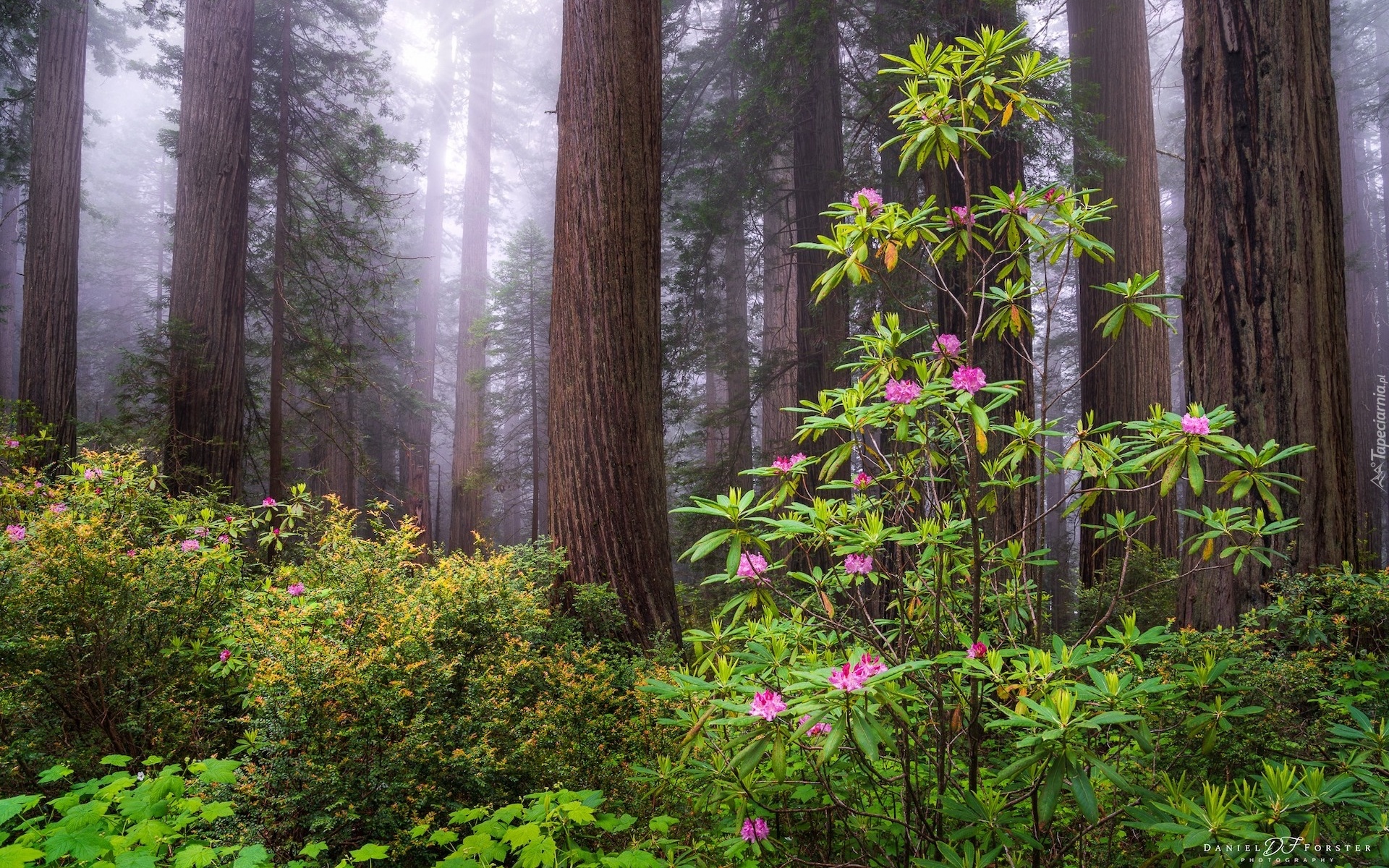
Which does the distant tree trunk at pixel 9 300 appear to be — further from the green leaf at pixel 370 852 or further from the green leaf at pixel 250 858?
the green leaf at pixel 370 852

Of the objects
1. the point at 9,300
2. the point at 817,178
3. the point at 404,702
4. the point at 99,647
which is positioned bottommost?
the point at 404,702

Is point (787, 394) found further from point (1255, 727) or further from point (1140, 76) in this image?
point (1255, 727)

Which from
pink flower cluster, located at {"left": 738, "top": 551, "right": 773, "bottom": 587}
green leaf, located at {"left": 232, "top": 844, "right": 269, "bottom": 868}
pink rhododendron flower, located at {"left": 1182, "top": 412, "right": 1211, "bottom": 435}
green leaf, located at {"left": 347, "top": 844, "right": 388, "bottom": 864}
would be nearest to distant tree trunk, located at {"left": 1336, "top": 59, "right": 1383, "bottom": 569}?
pink rhododendron flower, located at {"left": 1182, "top": 412, "right": 1211, "bottom": 435}

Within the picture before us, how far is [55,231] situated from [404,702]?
9.04 m

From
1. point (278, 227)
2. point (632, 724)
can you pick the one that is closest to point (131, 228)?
point (278, 227)

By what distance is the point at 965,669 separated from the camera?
1788mm

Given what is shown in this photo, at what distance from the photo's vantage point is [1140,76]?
7.91 m

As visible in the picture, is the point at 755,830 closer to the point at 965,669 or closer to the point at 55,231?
the point at 965,669

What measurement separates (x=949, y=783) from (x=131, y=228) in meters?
41.3

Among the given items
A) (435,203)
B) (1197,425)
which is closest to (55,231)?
(1197,425)

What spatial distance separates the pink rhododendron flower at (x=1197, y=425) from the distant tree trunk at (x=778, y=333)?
467 centimetres

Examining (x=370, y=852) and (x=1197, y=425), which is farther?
(x=370, y=852)

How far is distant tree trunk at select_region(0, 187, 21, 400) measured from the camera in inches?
763

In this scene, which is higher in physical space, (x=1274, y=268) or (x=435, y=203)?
(x=435, y=203)
